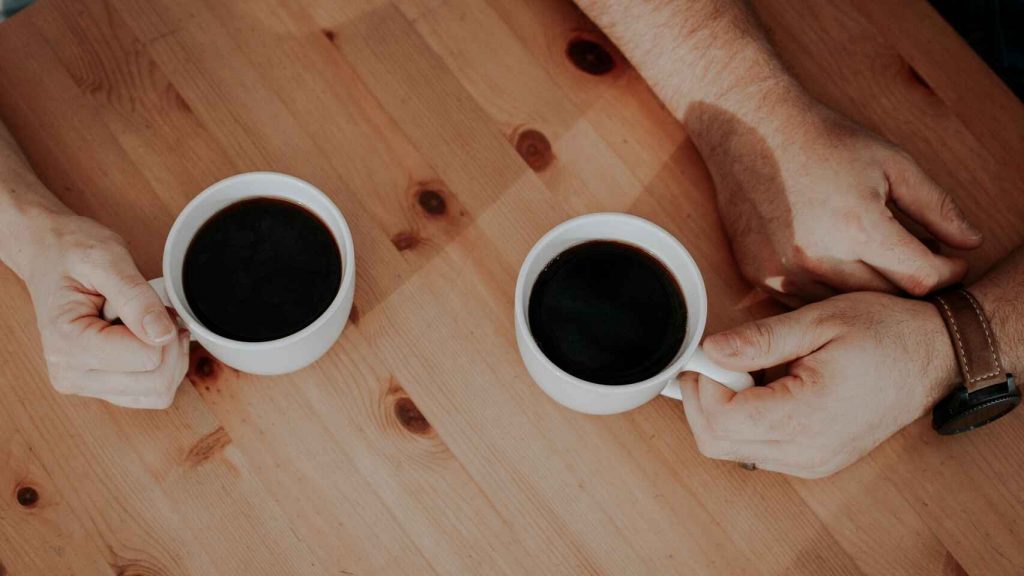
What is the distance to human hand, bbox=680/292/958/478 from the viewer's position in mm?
816

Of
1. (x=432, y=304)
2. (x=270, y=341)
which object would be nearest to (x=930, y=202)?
(x=432, y=304)

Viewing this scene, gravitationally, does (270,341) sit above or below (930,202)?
below

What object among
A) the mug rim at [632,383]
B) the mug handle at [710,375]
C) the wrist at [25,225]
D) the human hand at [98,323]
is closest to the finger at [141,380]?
the human hand at [98,323]

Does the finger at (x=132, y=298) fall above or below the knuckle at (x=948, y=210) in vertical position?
below

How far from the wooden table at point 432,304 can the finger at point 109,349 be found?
90 mm

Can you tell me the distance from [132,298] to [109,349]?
0.21 feet

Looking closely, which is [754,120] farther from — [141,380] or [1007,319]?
[141,380]

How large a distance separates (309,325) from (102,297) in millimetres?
236

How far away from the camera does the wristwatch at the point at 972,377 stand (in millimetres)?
857

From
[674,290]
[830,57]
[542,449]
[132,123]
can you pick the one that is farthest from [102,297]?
[830,57]

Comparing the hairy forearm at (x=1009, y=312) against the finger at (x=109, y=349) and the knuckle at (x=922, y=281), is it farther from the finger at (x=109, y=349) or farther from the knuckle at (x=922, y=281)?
the finger at (x=109, y=349)

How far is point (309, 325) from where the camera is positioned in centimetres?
75

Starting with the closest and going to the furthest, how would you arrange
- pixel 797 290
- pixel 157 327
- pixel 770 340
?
1. pixel 157 327
2. pixel 770 340
3. pixel 797 290

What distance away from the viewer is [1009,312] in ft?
2.96
